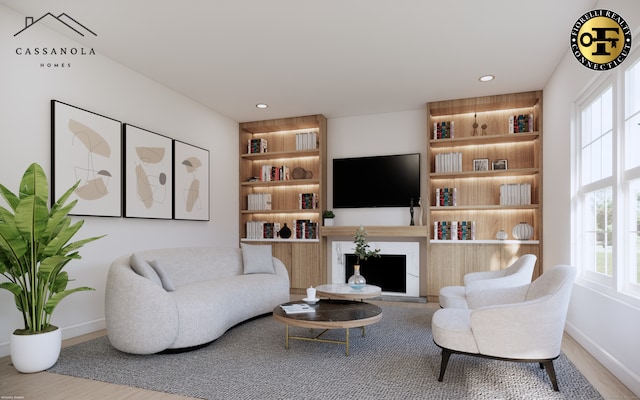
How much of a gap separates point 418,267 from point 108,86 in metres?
4.49

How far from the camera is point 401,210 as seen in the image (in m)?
6.16

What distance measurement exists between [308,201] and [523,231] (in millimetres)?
3030

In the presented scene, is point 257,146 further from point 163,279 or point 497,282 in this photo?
point 497,282

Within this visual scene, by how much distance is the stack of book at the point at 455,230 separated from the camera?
18.4ft

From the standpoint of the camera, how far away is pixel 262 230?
6613mm

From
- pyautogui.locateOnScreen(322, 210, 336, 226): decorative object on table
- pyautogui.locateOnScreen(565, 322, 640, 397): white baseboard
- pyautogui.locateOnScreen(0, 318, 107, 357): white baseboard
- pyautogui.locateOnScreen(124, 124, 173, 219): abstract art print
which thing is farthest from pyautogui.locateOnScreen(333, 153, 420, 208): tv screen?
pyautogui.locateOnScreen(0, 318, 107, 357): white baseboard

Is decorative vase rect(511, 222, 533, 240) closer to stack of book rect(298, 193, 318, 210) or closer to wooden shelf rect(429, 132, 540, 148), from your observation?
wooden shelf rect(429, 132, 540, 148)

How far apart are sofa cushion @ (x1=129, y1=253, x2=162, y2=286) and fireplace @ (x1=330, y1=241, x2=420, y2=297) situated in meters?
3.25

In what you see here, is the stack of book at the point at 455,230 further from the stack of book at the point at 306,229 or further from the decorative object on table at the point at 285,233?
the decorative object on table at the point at 285,233

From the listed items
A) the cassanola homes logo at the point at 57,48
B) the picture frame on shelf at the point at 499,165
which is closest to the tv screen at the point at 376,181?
the picture frame on shelf at the point at 499,165

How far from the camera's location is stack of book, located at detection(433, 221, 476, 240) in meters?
5.60

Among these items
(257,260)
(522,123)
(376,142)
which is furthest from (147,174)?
(522,123)

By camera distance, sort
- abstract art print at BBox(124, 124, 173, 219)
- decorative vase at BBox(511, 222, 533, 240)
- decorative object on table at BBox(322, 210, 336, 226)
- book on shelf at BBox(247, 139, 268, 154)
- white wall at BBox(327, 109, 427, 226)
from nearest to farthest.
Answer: abstract art print at BBox(124, 124, 173, 219)
decorative vase at BBox(511, 222, 533, 240)
white wall at BBox(327, 109, 427, 226)
decorative object on table at BBox(322, 210, 336, 226)
book on shelf at BBox(247, 139, 268, 154)

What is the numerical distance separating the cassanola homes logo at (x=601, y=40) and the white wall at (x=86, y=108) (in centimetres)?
425
